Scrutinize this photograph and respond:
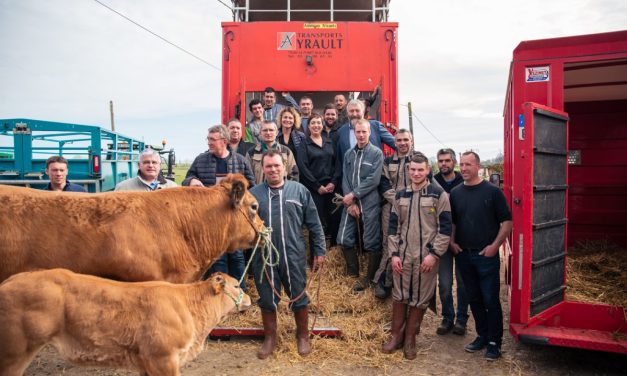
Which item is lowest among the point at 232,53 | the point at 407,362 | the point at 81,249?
the point at 407,362

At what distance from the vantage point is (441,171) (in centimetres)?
588

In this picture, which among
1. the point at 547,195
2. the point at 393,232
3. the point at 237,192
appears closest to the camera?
the point at 237,192

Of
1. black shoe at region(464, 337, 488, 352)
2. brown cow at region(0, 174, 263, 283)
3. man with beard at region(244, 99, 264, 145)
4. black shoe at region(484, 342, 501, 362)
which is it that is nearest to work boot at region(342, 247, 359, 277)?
black shoe at region(464, 337, 488, 352)

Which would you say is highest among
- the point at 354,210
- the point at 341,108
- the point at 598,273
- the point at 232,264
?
the point at 341,108

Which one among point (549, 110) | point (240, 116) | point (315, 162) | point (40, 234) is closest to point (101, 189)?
point (240, 116)

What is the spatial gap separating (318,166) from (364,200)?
953 millimetres

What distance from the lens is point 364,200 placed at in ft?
17.9

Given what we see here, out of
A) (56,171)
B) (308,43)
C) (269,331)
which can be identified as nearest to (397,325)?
(269,331)

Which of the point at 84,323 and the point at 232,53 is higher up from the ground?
the point at 232,53

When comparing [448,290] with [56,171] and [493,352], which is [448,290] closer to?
[493,352]

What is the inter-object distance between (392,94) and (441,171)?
7.23 feet

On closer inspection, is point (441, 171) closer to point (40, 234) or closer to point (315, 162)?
point (315, 162)

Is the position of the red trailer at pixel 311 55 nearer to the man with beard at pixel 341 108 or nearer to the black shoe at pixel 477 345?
the man with beard at pixel 341 108

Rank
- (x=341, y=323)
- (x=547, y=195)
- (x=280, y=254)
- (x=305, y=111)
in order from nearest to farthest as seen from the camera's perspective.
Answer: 1. (x=547, y=195)
2. (x=280, y=254)
3. (x=341, y=323)
4. (x=305, y=111)
